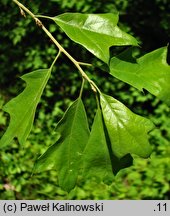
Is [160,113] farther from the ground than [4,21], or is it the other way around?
[4,21]

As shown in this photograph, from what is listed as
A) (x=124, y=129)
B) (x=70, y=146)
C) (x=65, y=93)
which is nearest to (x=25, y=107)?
(x=70, y=146)

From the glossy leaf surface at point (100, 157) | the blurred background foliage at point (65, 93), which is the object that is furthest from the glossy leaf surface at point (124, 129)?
the blurred background foliage at point (65, 93)

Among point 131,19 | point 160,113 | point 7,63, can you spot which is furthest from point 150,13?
point 7,63

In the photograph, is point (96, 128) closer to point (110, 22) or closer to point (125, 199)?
point (110, 22)

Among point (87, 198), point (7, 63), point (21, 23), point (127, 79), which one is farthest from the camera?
point (7, 63)

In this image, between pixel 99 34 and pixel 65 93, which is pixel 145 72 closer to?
pixel 99 34

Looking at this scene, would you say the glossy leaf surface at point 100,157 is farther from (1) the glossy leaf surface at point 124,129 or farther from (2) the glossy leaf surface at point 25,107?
(2) the glossy leaf surface at point 25,107

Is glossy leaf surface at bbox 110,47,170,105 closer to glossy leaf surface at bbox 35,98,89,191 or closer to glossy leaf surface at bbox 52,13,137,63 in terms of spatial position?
glossy leaf surface at bbox 52,13,137,63
